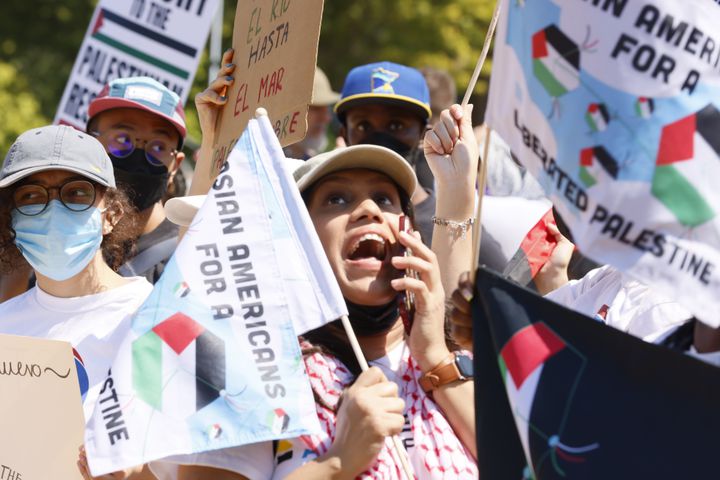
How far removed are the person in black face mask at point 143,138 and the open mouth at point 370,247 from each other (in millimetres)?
1715

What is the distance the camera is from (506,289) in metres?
2.58

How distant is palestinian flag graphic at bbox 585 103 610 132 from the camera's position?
2.44m

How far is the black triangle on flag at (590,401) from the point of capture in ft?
7.73

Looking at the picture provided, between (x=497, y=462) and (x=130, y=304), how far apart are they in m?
1.57

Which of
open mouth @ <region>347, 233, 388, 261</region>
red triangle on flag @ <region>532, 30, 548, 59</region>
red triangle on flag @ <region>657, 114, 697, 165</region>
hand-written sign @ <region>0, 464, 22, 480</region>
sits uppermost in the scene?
red triangle on flag @ <region>532, 30, 548, 59</region>

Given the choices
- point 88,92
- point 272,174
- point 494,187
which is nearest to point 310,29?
point 272,174

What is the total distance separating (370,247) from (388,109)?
2.17 metres

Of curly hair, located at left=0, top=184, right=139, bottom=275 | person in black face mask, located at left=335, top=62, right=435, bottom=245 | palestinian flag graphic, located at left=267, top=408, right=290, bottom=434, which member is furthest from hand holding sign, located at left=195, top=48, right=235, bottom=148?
palestinian flag graphic, located at left=267, top=408, right=290, bottom=434

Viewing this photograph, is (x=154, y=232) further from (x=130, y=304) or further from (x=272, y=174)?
(x=272, y=174)

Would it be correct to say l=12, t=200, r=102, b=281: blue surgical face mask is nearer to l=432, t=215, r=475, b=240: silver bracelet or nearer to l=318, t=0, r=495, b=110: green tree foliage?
l=432, t=215, r=475, b=240: silver bracelet

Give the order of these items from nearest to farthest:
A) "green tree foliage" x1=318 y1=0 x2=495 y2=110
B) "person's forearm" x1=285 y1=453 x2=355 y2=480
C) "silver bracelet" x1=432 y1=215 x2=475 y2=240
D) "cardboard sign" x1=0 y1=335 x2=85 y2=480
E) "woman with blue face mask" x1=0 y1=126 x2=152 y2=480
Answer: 1. "person's forearm" x1=285 y1=453 x2=355 y2=480
2. "cardboard sign" x1=0 y1=335 x2=85 y2=480
3. "silver bracelet" x1=432 y1=215 x2=475 y2=240
4. "woman with blue face mask" x1=0 y1=126 x2=152 y2=480
5. "green tree foliage" x1=318 y1=0 x2=495 y2=110

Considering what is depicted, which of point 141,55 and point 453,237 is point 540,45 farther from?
point 141,55

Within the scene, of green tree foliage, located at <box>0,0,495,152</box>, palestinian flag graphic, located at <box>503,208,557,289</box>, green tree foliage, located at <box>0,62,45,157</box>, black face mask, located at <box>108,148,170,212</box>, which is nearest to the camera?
palestinian flag graphic, located at <box>503,208,557,289</box>

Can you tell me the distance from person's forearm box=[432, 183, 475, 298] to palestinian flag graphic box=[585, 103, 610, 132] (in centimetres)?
101
